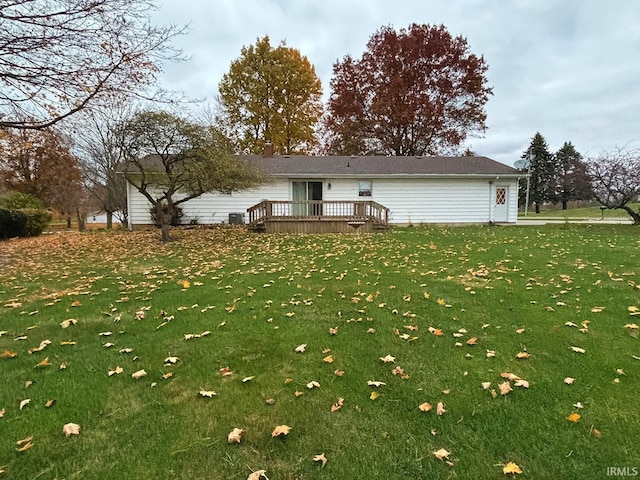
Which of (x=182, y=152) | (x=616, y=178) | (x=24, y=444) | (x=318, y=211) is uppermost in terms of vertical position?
(x=182, y=152)

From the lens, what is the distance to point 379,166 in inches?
752

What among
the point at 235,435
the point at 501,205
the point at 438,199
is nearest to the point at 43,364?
the point at 235,435

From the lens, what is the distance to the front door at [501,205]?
1869 cm

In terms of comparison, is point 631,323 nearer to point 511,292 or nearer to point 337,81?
point 511,292

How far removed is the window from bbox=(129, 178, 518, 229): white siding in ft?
0.63

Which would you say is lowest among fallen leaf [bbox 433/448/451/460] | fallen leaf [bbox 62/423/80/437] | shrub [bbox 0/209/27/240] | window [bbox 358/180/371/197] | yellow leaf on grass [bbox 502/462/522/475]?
fallen leaf [bbox 62/423/80/437]

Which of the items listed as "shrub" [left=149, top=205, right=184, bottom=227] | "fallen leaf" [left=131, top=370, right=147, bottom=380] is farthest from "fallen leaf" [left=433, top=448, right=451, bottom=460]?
"shrub" [left=149, top=205, right=184, bottom=227]

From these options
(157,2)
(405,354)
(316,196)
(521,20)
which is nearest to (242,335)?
(405,354)

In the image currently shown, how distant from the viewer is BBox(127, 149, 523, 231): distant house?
17.8 m

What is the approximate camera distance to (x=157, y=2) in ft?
20.5

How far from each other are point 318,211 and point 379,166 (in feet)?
16.0

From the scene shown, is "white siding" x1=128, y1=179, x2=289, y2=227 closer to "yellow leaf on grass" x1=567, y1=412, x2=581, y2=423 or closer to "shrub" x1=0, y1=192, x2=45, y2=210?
"shrub" x1=0, y1=192, x2=45, y2=210

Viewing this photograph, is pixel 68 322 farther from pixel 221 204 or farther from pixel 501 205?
pixel 501 205

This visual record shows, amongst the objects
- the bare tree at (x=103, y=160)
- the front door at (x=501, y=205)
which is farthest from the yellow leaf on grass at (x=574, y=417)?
the bare tree at (x=103, y=160)
